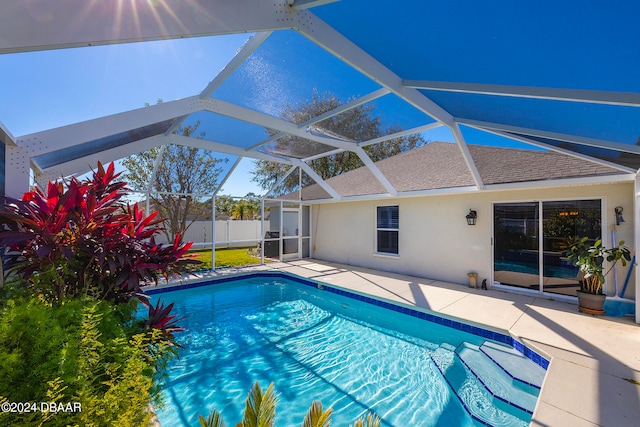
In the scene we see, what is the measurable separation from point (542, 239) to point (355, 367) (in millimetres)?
6615

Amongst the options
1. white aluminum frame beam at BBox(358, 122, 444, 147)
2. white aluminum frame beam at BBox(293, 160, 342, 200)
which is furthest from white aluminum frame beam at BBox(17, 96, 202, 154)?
white aluminum frame beam at BBox(293, 160, 342, 200)

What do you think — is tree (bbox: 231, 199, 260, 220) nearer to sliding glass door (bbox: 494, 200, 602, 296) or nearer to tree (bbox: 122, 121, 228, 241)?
tree (bbox: 122, 121, 228, 241)

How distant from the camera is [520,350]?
4.92 meters

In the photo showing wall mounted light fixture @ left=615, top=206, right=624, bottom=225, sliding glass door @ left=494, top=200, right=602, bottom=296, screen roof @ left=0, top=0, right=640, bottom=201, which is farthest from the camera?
sliding glass door @ left=494, top=200, right=602, bottom=296

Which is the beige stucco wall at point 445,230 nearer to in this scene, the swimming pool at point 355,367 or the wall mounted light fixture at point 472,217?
the wall mounted light fixture at point 472,217

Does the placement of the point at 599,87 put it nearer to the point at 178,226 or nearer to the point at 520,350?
the point at 520,350

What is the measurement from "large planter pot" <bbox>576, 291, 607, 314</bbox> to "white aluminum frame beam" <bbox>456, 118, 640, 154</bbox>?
136 inches

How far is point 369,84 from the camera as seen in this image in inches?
181

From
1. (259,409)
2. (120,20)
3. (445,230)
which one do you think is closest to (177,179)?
(120,20)

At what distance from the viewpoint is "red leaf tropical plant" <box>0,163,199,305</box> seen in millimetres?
2486

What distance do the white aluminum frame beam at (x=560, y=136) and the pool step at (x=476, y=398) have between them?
4.36 m

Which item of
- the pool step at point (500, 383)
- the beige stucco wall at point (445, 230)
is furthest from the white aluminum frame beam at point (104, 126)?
the beige stucco wall at point (445, 230)

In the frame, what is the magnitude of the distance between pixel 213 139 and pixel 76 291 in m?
6.80

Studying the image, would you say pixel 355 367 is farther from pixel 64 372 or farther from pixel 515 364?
pixel 64 372
